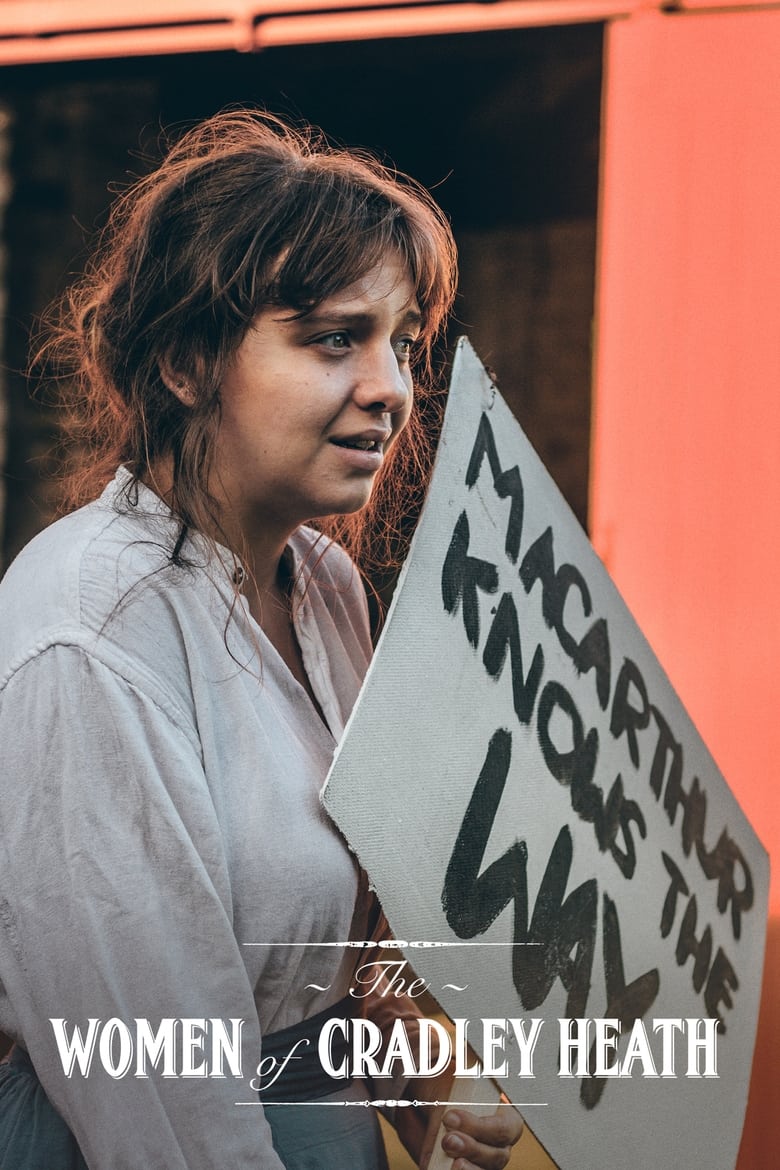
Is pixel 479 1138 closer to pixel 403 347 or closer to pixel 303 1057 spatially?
pixel 303 1057

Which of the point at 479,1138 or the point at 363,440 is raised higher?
the point at 363,440

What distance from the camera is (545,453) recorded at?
2914mm

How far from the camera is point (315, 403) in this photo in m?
1.06

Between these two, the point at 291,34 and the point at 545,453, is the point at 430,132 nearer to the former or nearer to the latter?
the point at 291,34

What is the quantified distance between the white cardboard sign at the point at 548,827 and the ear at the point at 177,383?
0.79 ft

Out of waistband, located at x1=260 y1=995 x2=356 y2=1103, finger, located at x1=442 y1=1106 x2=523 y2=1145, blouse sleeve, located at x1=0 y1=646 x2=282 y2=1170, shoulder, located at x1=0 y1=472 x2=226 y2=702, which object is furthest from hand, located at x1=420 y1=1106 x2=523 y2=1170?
shoulder, located at x1=0 y1=472 x2=226 y2=702

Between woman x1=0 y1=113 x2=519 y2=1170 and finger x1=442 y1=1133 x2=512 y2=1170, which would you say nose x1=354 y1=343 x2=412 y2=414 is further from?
finger x1=442 y1=1133 x2=512 y2=1170

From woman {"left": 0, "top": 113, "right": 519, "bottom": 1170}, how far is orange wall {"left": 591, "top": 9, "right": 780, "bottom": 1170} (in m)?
1.42

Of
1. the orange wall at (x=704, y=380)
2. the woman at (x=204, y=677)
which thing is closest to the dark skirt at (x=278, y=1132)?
the woman at (x=204, y=677)

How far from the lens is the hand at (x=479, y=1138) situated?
1.06 m

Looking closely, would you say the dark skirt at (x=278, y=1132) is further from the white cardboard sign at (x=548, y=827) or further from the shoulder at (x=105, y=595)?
the shoulder at (x=105, y=595)

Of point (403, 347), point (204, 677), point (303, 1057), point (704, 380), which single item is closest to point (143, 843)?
point (204, 677)

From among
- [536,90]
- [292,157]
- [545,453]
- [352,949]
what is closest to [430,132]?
[536,90]

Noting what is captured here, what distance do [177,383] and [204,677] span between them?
305 millimetres
